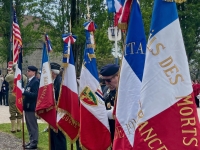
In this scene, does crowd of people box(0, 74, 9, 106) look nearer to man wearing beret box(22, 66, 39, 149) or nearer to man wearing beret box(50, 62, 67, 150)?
man wearing beret box(22, 66, 39, 149)

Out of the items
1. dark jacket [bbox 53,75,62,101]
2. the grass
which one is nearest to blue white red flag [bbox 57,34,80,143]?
dark jacket [bbox 53,75,62,101]

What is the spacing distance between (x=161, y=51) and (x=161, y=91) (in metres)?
0.35

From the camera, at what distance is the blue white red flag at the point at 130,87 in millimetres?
4293

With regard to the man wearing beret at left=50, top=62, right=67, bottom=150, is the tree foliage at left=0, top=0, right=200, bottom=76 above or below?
above

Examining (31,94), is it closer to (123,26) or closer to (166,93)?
(123,26)

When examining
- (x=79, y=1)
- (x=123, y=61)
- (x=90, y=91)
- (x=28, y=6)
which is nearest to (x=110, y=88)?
(x=90, y=91)

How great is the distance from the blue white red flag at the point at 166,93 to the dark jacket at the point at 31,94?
6216 millimetres

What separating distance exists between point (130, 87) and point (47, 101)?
14.4 ft

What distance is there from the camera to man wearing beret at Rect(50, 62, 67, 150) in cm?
830

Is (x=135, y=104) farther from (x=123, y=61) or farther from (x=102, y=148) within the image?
(x=102, y=148)

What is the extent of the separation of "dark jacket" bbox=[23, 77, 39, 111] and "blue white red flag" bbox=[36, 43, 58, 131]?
1022 mm

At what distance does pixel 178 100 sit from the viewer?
11.9 ft

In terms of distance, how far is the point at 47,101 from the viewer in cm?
845

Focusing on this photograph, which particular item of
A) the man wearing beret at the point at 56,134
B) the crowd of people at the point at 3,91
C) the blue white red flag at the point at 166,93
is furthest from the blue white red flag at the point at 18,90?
the crowd of people at the point at 3,91
